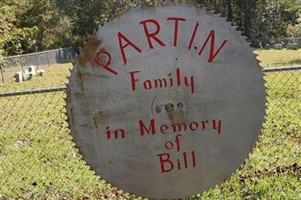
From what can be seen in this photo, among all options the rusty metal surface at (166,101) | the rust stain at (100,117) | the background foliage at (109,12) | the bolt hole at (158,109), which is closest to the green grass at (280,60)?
the background foliage at (109,12)

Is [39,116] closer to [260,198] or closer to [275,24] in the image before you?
[260,198]

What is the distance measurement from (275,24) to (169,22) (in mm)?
37827

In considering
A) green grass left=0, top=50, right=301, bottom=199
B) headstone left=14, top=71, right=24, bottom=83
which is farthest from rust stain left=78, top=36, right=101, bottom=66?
headstone left=14, top=71, right=24, bottom=83

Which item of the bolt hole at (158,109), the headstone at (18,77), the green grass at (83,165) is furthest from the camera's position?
the headstone at (18,77)

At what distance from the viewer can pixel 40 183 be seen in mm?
5355

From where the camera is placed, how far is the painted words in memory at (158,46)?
3215 mm

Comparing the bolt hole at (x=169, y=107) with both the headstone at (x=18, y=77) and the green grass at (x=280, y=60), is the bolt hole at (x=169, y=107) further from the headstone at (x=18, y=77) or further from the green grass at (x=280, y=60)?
the headstone at (x=18, y=77)

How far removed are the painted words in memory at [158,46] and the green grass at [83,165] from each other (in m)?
1.26

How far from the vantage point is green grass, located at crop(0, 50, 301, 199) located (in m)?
4.66

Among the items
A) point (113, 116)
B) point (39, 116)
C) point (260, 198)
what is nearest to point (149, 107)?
point (113, 116)

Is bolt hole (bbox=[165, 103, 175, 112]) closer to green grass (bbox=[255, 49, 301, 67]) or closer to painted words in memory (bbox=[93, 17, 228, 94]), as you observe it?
painted words in memory (bbox=[93, 17, 228, 94])

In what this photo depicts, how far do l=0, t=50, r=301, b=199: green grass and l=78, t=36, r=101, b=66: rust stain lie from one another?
133cm

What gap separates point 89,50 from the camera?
321 cm

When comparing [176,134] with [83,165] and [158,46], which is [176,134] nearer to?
[158,46]
